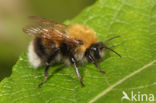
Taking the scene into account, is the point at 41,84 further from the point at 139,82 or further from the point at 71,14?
the point at 71,14

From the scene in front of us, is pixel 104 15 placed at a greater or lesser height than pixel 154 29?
greater

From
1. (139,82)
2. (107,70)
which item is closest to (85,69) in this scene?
(107,70)

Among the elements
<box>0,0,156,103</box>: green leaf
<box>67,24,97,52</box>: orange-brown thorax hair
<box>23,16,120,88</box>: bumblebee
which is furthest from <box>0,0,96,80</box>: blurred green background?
<box>67,24,97,52</box>: orange-brown thorax hair

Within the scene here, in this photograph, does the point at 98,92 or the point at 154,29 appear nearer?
the point at 98,92

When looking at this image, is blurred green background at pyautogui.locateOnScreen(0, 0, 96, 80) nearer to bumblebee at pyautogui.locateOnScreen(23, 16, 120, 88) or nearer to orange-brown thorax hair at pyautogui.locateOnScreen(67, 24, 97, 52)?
bumblebee at pyautogui.locateOnScreen(23, 16, 120, 88)

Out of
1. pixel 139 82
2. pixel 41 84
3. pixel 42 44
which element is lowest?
pixel 139 82

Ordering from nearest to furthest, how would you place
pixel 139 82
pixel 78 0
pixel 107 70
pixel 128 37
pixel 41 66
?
pixel 139 82, pixel 107 70, pixel 128 37, pixel 41 66, pixel 78 0

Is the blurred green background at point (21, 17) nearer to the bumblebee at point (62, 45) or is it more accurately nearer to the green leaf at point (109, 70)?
the bumblebee at point (62, 45)

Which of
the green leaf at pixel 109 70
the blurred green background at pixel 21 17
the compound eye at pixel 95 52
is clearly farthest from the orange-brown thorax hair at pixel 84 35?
the blurred green background at pixel 21 17

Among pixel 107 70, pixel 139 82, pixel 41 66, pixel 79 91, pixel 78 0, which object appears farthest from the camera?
pixel 78 0
